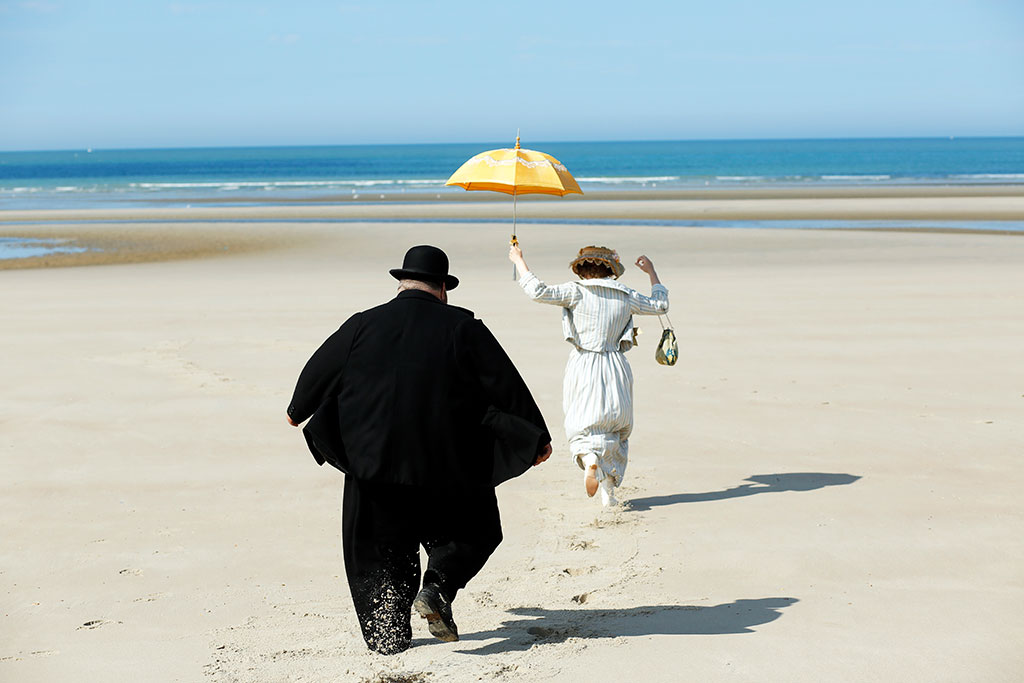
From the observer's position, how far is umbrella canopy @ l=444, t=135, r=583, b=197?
6.68 meters

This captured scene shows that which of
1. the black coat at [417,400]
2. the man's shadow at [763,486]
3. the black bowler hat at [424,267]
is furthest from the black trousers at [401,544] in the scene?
Result: the man's shadow at [763,486]

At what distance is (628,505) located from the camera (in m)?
6.46

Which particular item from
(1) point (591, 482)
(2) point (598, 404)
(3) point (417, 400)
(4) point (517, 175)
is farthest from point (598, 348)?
(3) point (417, 400)

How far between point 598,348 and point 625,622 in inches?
76.3

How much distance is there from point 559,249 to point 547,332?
11.7 meters

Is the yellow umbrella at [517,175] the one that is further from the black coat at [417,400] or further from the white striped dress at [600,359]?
the black coat at [417,400]

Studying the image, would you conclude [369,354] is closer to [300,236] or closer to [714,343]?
[714,343]

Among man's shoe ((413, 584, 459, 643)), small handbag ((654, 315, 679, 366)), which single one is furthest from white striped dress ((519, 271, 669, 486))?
man's shoe ((413, 584, 459, 643))

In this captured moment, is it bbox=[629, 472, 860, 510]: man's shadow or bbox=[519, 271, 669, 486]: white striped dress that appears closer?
bbox=[519, 271, 669, 486]: white striped dress

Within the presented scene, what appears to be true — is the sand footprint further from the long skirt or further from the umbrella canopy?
the umbrella canopy

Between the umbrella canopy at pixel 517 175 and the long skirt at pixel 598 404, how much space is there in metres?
1.14

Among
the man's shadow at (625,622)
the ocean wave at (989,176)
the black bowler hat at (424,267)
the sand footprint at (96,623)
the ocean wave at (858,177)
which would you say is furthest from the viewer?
the ocean wave at (858,177)

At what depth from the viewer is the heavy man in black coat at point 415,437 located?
4.00m

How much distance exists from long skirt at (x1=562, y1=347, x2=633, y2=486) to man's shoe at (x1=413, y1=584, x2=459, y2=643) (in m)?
2.13
